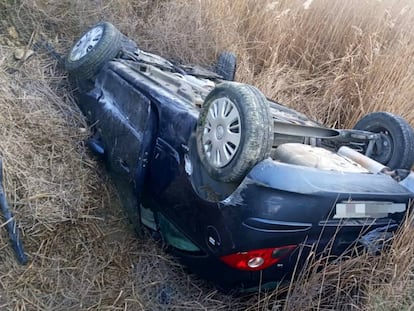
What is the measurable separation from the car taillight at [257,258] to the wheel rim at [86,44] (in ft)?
6.75

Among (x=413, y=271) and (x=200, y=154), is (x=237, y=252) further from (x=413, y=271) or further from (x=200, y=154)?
(x=413, y=271)

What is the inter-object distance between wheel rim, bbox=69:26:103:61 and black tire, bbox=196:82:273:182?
166 centimetres

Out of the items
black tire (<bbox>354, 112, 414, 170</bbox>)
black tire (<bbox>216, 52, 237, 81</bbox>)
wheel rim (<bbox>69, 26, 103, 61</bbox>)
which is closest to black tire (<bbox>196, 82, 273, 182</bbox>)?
black tire (<bbox>354, 112, 414, 170</bbox>)

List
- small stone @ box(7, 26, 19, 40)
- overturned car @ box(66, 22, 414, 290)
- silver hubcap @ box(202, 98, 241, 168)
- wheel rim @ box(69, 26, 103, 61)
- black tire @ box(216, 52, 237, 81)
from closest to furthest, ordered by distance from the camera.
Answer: overturned car @ box(66, 22, 414, 290) < silver hubcap @ box(202, 98, 241, 168) < wheel rim @ box(69, 26, 103, 61) < small stone @ box(7, 26, 19, 40) < black tire @ box(216, 52, 237, 81)

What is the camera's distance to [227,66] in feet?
14.7

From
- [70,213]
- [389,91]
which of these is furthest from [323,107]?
[70,213]

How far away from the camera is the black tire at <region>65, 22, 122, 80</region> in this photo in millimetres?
3650

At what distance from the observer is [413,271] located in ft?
8.79

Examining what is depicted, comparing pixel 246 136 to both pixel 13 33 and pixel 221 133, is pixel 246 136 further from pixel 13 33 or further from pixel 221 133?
pixel 13 33

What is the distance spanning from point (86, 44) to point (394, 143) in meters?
2.22

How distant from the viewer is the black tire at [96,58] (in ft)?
12.0

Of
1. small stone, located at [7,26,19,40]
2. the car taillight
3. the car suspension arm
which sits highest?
small stone, located at [7,26,19,40]

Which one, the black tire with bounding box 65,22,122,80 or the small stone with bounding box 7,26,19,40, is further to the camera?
the small stone with bounding box 7,26,19,40

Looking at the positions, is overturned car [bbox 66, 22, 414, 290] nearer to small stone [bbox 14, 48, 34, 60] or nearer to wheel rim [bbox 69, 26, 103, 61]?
wheel rim [bbox 69, 26, 103, 61]
